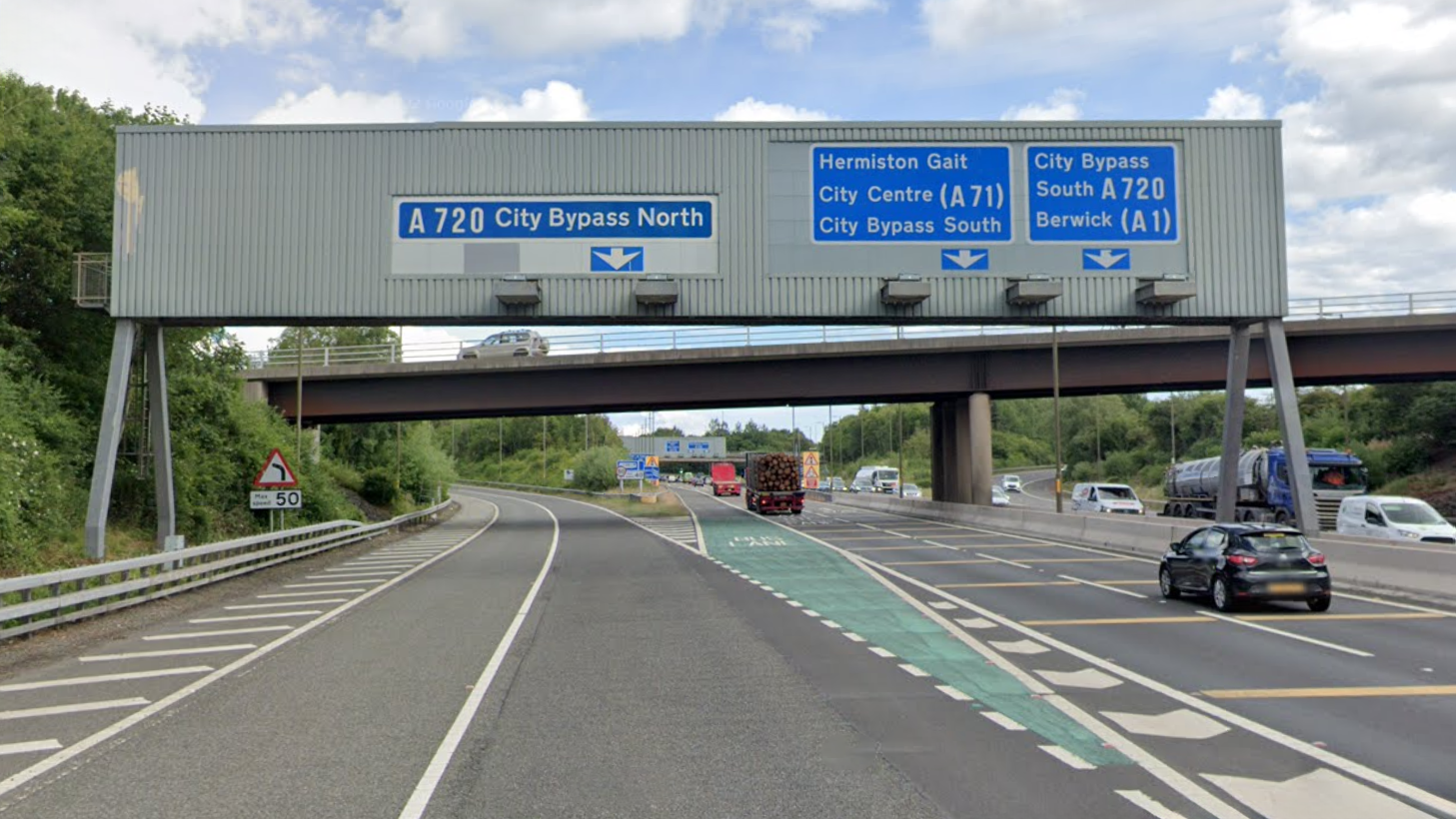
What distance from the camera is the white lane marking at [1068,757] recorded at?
309 inches

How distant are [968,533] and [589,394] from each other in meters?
18.0

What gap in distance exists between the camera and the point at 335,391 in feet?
169

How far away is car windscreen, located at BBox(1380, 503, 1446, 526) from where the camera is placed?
30.7 m

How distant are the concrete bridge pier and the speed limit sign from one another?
100ft

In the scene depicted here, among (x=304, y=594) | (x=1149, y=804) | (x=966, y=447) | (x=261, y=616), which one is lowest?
(x=304, y=594)

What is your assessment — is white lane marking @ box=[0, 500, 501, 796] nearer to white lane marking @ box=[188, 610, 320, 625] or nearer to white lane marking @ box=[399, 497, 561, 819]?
white lane marking @ box=[188, 610, 320, 625]

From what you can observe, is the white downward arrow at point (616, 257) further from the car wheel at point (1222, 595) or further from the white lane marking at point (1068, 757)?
the white lane marking at point (1068, 757)

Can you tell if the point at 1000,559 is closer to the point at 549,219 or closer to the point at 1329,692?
the point at 549,219

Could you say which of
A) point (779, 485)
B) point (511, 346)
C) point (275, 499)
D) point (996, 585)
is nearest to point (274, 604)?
point (275, 499)

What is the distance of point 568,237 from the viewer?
24.6 m

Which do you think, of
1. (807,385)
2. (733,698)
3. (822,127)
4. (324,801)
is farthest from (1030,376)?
(324,801)

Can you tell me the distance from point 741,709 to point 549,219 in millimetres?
16527

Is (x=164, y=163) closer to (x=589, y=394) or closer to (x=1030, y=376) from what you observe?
(x=589, y=394)

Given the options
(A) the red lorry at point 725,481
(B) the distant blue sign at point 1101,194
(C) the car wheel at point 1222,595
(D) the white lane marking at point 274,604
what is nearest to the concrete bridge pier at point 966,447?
(B) the distant blue sign at point 1101,194
